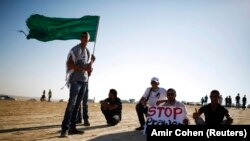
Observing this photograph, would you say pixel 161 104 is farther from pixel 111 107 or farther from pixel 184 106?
pixel 111 107

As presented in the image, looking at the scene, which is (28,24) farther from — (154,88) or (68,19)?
(154,88)

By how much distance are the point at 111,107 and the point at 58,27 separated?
3.57m

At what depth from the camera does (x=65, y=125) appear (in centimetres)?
731

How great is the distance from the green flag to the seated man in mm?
2519

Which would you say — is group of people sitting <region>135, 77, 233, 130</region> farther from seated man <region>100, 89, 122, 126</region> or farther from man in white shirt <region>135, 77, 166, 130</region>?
seated man <region>100, 89, 122, 126</region>

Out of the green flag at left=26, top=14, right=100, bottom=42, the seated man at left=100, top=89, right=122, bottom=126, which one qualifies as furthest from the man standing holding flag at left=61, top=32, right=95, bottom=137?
the seated man at left=100, top=89, right=122, bottom=126

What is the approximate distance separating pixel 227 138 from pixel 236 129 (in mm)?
170

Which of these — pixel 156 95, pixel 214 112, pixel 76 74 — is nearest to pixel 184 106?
pixel 214 112

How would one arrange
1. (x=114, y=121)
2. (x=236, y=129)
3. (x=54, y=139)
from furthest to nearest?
(x=114, y=121) < (x=54, y=139) < (x=236, y=129)

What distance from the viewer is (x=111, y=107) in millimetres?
11180

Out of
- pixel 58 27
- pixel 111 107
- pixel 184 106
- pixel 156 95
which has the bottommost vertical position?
pixel 111 107

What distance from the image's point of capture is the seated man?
11095 mm

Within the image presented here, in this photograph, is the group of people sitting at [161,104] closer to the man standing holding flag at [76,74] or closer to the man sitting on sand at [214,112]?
the man sitting on sand at [214,112]

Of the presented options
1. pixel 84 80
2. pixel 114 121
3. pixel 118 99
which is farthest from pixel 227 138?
pixel 118 99
